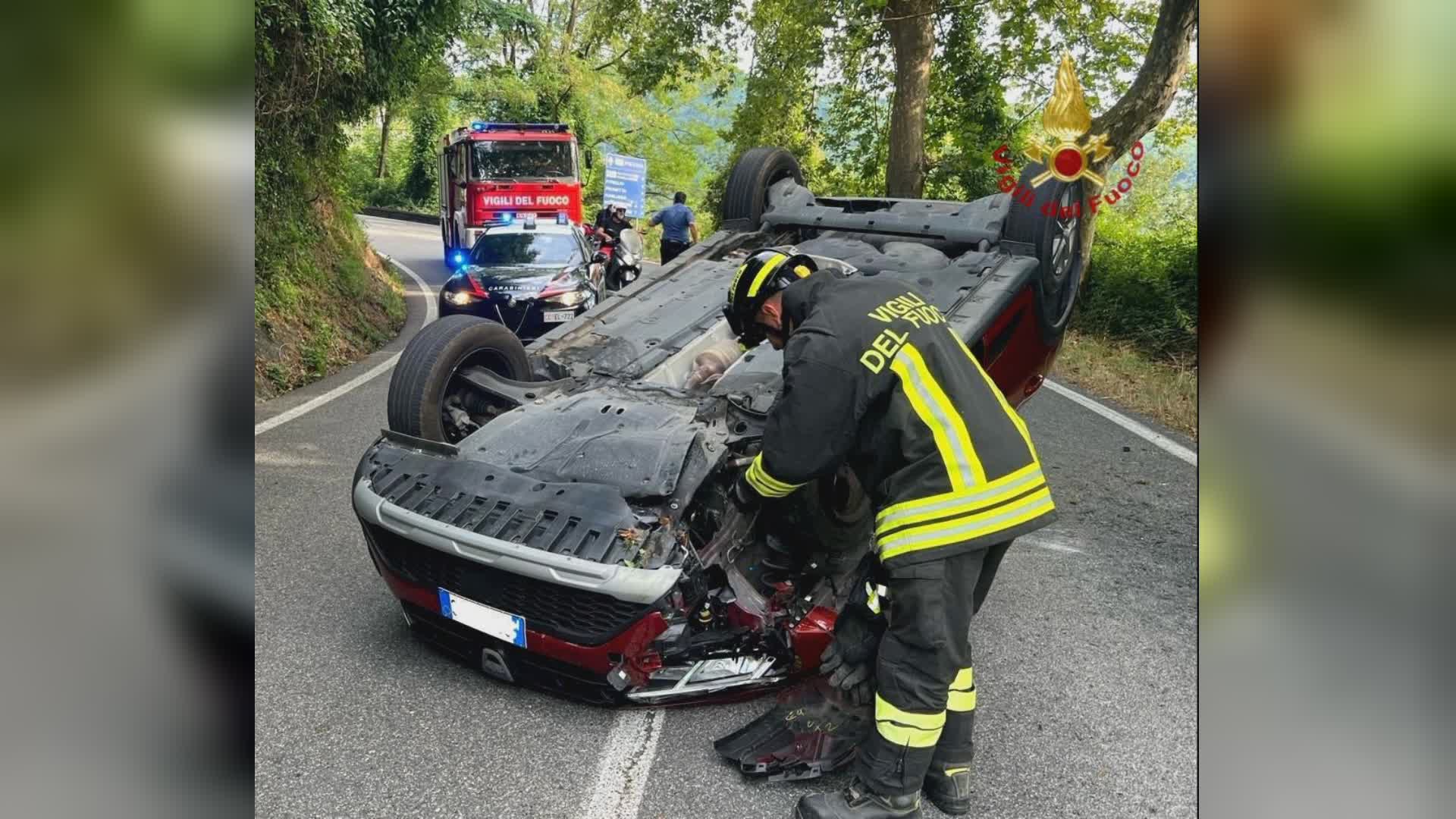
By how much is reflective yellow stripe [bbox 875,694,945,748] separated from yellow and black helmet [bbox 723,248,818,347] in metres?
1.30

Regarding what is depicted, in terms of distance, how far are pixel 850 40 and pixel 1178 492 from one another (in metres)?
12.7

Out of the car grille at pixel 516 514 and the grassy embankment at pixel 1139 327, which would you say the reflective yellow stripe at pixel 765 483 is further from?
the grassy embankment at pixel 1139 327

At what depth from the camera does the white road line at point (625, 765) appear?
2518 millimetres

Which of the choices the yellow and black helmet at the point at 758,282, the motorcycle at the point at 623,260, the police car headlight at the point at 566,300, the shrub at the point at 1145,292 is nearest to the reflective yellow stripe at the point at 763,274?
the yellow and black helmet at the point at 758,282

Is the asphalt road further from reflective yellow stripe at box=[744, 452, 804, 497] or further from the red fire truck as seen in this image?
the red fire truck

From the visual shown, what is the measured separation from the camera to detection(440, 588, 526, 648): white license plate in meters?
2.84

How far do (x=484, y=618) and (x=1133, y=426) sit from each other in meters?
5.87

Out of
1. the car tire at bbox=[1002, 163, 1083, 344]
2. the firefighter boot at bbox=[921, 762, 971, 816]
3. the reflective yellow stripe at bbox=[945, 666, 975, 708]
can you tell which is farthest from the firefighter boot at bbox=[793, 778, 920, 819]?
the car tire at bbox=[1002, 163, 1083, 344]

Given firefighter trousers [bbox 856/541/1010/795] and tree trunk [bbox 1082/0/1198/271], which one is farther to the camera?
tree trunk [bbox 1082/0/1198/271]

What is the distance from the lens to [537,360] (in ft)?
14.3

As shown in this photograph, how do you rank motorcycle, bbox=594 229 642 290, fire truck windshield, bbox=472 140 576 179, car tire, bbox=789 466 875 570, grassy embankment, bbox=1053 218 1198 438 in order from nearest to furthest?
1. car tire, bbox=789 466 875 570
2. grassy embankment, bbox=1053 218 1198 438
3. motorcycle, bbox=594 229 642 290
4. fire truck windshield, bbox=472 140 576 179

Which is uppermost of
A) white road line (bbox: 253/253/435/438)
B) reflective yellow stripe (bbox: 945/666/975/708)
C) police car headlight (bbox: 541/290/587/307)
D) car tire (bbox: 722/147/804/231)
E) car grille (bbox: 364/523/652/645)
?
car tire (bbox: 722/147/804/231)

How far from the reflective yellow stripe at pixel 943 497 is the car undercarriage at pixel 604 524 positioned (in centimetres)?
55
